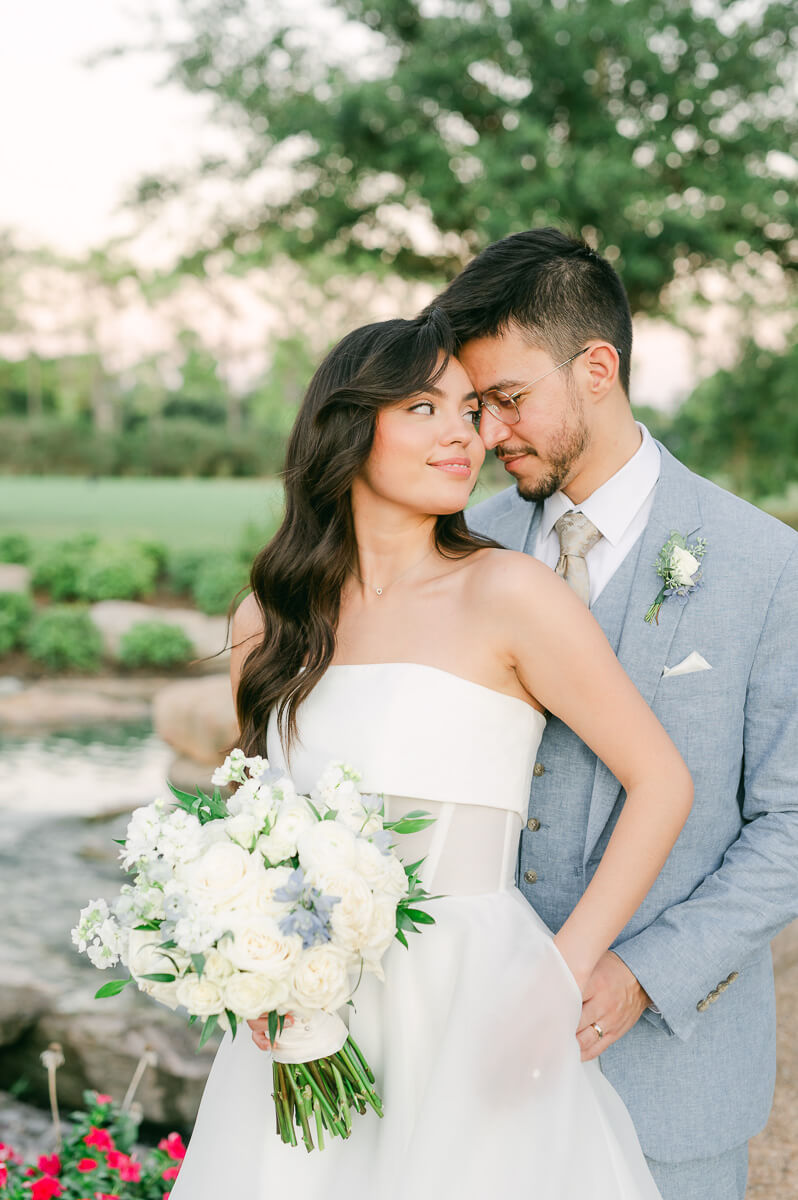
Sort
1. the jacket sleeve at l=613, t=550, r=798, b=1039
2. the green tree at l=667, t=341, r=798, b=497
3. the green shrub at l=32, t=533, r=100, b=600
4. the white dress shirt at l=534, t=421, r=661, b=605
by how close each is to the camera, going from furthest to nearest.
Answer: the green shrub at l=32, t=533, r=100, b=600, the green tree at l=667, t=341, r=798, b=497, the white dress shirt at l=534, t=421, r=661, b=605, the jacket sleeve at l=613, t=550, r=798, b=1039

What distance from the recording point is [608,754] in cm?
217

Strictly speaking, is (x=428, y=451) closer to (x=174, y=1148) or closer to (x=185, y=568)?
(x=174, y=1148)

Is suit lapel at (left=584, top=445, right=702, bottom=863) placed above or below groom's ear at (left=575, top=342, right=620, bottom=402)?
below

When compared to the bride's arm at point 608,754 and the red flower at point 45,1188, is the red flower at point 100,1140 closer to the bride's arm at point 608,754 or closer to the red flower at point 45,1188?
the red flower at point 45,1188

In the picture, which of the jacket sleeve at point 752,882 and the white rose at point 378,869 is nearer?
the white rose at point 378,869

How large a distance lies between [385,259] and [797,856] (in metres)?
12.4

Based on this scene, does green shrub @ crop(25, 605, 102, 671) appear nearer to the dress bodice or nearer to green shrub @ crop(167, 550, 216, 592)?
green shrub @ crop(167, 550, 216, 592)

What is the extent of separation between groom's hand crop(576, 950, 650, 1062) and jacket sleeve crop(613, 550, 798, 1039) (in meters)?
0.03

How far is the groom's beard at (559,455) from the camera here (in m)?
2.67

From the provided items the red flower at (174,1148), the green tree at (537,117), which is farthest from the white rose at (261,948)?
the green tree at (537,117)

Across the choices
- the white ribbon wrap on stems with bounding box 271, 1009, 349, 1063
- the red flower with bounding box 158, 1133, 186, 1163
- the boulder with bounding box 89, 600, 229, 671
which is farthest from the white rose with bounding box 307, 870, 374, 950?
the boulder with bounding box 89, 600, 229, 671

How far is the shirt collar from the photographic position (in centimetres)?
258

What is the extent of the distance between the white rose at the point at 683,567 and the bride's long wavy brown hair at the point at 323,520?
1.44 ft

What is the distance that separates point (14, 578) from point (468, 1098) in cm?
1570
